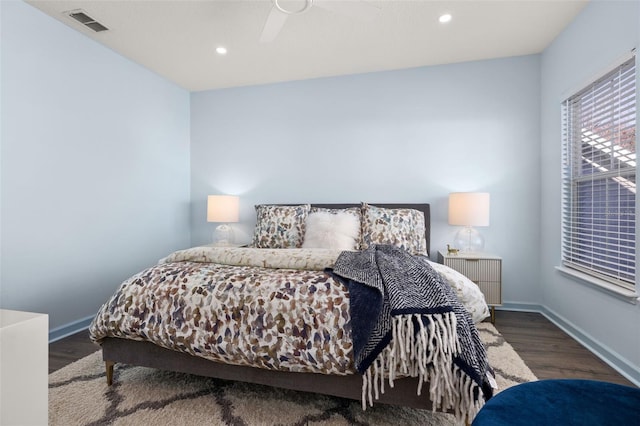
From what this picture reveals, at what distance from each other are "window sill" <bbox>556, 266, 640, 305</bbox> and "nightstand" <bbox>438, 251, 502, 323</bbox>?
19.7 inches

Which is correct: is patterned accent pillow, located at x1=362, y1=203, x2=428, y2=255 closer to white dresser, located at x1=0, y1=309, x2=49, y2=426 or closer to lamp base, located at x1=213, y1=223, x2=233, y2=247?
lamp base, located at x1=213, y1=223, x2=233, y2=247

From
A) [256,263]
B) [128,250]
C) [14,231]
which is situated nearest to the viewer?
[256,263]

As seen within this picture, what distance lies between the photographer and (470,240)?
3203 millimetres

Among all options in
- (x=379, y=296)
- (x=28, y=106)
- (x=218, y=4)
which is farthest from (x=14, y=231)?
(x=379, y=296)

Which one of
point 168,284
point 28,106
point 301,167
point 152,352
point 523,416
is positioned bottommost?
point 152,352

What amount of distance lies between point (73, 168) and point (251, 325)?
2.31 meters

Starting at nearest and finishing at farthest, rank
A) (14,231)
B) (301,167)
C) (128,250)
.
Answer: (14,231)
(128,250)
(301,167)

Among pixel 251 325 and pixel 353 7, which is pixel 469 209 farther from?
pixel 251 325

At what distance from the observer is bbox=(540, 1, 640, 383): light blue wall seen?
196cm

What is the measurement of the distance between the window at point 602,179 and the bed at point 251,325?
42.9 inches

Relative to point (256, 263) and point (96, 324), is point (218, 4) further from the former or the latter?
point (96, 324)

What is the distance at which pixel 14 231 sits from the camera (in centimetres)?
227

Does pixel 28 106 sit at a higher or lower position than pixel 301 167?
higher

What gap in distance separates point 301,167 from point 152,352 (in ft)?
8.43
